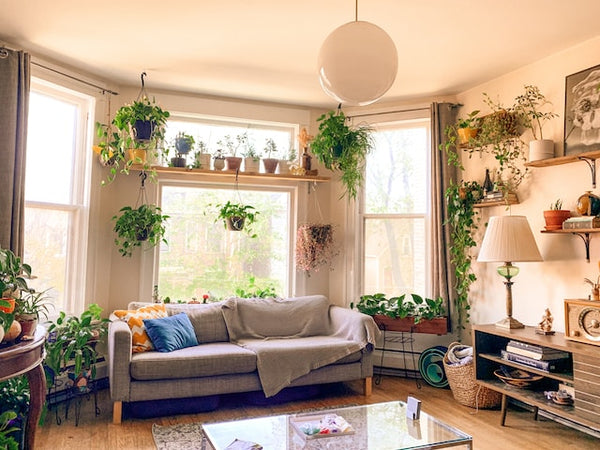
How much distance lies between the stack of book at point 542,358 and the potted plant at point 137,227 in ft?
9.35

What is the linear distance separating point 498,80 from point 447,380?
100 inches

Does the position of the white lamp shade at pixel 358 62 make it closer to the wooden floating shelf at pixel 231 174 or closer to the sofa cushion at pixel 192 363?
the sofa cushion at pixel 192 363

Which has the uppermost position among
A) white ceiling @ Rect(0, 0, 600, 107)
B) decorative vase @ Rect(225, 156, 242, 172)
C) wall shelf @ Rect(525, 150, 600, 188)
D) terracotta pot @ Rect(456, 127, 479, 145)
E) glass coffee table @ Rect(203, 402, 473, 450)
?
white ceiling @ Rect(0, 0, 600, 107)

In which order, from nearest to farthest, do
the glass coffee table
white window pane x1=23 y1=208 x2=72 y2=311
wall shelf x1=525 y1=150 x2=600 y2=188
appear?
the glass coffee table, wall shelf x1=525 y1=150 x2=600 y2=188, white window pane x1=23 y1=208 x2=72 y2=311

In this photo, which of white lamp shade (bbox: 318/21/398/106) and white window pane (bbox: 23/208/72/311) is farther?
white window pane (bbox: 23/208/72/311)

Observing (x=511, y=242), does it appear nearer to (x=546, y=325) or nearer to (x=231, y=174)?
(x=546, y=325)

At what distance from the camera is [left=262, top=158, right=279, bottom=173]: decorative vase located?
446 centimetres

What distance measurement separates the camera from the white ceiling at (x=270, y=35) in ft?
9.25

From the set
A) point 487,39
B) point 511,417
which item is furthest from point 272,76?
point 511,417

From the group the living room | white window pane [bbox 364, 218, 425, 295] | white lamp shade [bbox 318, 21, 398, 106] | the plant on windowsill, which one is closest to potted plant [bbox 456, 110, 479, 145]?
the living room

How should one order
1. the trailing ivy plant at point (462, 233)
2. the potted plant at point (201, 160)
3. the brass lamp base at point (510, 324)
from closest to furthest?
the brass lamp base at point (510, 324), the trailing ivy plant at point (462, 233), the potted plant at point (201, 160)

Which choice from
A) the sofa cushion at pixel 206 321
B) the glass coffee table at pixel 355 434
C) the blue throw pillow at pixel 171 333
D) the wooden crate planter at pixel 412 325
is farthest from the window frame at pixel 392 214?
the glass coffee table at pixel 355 434

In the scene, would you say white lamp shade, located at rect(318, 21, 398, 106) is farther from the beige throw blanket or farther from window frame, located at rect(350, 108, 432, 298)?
window frame, located at rect(350, 108, 432, 298)

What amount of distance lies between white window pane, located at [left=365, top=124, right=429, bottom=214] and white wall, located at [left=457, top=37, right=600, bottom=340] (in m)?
0.65
